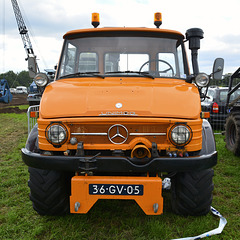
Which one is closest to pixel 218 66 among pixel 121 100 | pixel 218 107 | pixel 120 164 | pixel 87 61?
pixel 121 100

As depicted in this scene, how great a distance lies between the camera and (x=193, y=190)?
2984 millimetres

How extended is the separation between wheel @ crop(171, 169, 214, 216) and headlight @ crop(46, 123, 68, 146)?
1.32m

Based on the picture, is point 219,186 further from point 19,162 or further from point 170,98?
point 19,162

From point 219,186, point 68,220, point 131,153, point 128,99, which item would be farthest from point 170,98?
point 219,186

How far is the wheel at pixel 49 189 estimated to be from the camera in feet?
9.90

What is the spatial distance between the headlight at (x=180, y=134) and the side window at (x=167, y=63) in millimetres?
1321

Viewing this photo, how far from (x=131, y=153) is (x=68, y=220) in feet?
4.05

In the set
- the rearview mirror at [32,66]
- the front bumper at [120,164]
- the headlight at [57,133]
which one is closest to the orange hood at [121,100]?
the headlight at [57,133]

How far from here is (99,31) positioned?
3.91 m

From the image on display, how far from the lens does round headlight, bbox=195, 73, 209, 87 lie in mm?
3559

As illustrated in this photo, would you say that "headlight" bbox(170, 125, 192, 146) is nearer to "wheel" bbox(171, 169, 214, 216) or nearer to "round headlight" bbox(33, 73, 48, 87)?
"wheel" bbox(171, 169, 214, 216)

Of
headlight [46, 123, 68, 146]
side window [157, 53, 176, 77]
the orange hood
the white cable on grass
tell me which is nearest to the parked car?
side window [157, 53, 176, 77]

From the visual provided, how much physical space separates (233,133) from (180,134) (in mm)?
4639

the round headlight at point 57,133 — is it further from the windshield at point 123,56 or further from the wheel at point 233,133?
the wheel at point 233,133
